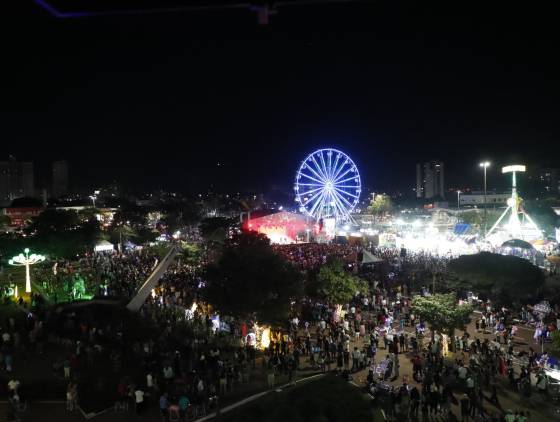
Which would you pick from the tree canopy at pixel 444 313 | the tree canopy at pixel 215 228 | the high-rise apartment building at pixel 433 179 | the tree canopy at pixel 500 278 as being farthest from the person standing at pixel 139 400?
the high-rise apartment building at pixel 433 179

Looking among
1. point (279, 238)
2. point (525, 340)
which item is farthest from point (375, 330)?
point (279, 238)

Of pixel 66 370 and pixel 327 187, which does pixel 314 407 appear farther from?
pixel 327 187

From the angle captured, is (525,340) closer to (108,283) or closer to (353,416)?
(353,416)

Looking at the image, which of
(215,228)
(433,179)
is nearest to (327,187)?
(215,228)

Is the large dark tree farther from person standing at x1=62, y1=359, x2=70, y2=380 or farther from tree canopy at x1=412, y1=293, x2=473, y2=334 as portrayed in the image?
person standing at x1=62, y1=359, x2=70, y2=380

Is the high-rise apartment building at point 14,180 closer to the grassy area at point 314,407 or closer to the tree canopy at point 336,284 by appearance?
the tree canopy at point 336,284
